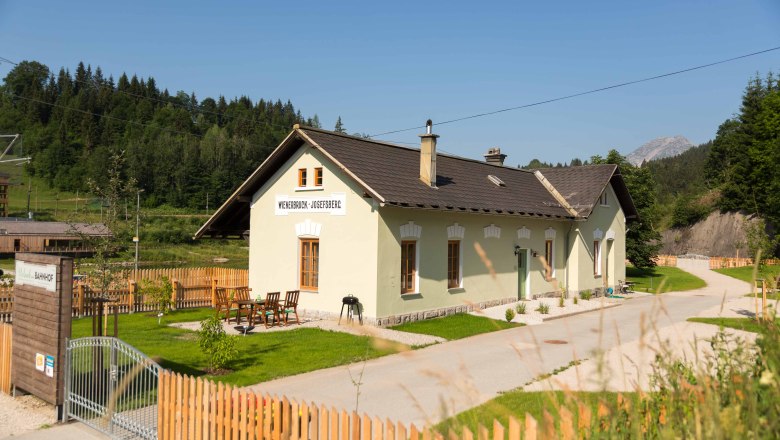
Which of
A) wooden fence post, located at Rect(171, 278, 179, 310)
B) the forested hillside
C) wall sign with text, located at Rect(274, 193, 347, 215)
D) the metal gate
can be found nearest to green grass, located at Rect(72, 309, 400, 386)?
the metal gate

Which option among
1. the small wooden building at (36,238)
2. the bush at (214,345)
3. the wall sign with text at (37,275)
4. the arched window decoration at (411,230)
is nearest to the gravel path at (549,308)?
the arched window decoration at (411,230)

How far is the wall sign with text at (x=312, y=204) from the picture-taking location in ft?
55.4

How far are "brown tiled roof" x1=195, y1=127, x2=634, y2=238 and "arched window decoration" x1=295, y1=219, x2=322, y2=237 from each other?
92.2 inches

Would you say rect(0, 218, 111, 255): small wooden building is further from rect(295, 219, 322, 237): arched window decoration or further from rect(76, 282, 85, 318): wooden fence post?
rect(295, 219, 322, 237): arched window decoration

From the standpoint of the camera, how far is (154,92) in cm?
14088

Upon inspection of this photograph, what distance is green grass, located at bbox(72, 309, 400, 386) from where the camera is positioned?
11.0 metres

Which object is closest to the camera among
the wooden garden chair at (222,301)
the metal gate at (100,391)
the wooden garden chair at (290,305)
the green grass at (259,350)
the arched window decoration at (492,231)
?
the metal gate at (100,391)

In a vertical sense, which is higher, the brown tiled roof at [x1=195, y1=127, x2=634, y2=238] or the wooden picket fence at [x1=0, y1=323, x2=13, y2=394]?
the brown tiled roof at [x1=195, y1=127, x2=634, y2=238]

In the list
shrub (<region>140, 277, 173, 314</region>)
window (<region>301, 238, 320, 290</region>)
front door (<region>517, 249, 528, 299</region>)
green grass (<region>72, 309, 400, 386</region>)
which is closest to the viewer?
green grass (<region>72, 309, 400, 386</region>)

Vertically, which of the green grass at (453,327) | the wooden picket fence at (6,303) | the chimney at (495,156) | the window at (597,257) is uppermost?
the chimney at (495,156)

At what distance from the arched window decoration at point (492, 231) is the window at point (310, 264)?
20.2 ft

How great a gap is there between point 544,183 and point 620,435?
24799mm

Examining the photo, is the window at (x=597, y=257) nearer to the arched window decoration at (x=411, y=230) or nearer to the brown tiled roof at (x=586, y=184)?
the brown tiled roof at (x=586, y=184)

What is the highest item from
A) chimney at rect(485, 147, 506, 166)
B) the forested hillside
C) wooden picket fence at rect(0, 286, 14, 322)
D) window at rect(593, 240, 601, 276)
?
the forested hillside
